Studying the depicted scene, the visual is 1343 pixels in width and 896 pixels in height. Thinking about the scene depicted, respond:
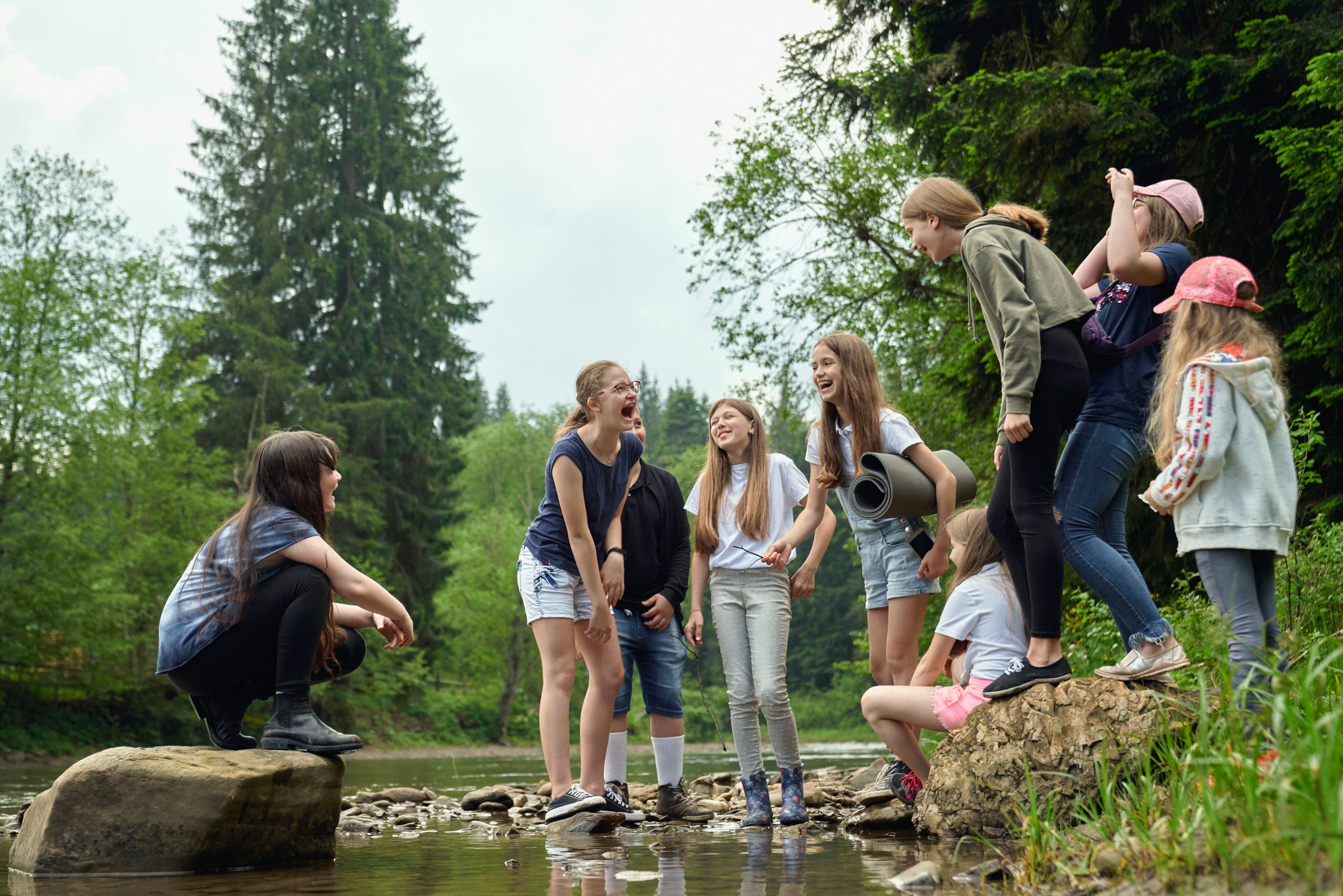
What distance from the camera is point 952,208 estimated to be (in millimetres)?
4777

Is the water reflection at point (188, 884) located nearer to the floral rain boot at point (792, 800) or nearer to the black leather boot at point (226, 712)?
the black leather boot at point (226, 712)

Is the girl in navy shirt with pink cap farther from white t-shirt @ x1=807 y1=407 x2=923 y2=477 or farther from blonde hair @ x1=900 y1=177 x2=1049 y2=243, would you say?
white t-shirt @ x1=807 y1=407 x2=923 y2=477

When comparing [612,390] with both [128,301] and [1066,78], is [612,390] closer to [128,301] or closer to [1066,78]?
[1066,78]

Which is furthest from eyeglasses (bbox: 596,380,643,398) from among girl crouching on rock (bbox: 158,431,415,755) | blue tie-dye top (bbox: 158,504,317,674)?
blue tie-dye top (bbox: 158,504,317,674)

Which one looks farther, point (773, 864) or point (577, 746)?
point (577, 746)

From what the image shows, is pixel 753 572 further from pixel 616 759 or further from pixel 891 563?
pixel 616 759

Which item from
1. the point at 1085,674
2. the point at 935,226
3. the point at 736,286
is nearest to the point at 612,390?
the point at 935,226

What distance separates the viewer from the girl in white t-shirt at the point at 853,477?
17.5 feet

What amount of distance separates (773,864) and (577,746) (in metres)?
13.6

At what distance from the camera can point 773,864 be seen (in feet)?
13.2

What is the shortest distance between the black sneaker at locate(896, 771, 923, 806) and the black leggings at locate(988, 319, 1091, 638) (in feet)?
4.20

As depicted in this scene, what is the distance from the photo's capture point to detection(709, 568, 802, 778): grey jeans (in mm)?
→ 5527

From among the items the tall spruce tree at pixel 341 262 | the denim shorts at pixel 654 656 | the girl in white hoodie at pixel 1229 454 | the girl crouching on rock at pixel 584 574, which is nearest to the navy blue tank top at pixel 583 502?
the girl crouching on rock at pixel 584 574

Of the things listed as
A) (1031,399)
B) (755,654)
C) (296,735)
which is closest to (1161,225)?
(1031,399)
